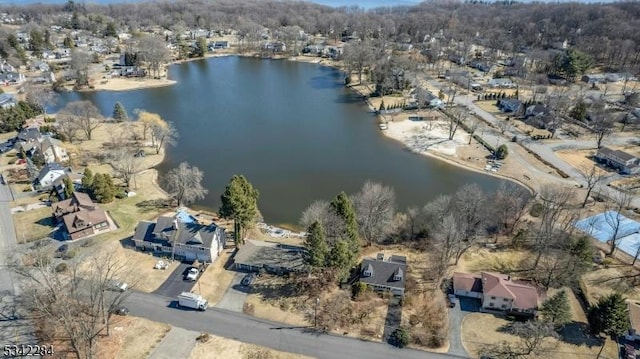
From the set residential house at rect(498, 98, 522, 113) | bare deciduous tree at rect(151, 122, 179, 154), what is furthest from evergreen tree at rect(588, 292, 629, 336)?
residential house at rect(498, 98, 522, 113)

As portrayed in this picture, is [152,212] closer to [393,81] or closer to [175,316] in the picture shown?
[175,316]

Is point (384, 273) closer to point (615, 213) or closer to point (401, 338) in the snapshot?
point (401, 338)

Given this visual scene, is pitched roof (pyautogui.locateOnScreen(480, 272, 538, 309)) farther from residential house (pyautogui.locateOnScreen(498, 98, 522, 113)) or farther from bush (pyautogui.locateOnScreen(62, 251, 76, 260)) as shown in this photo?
residential house (pyautogui.locateOnScreen(498, 98, 522, 113))

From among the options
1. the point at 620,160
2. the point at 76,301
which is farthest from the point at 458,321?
the point at 620,160

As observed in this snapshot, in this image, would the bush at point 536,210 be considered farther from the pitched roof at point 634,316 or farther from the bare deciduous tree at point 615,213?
the pitched roof at point 634,316

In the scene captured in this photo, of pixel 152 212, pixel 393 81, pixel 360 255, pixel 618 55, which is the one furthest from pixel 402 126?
pixel 618 55

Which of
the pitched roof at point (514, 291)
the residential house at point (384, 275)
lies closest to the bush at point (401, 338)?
the residential house at point (384, 275)
